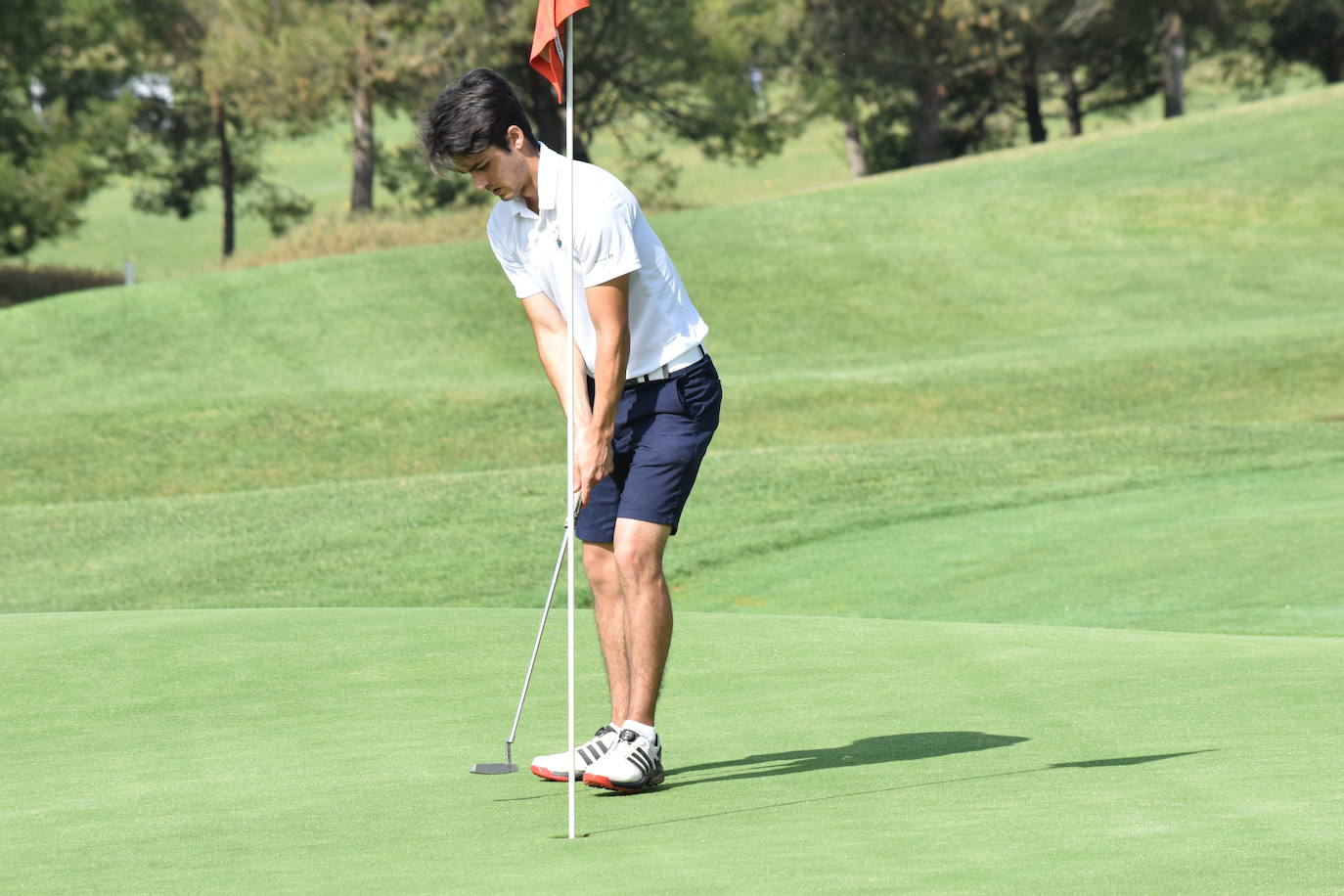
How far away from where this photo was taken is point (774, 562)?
12.4m

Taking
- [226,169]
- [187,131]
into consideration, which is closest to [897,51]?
[226,169]

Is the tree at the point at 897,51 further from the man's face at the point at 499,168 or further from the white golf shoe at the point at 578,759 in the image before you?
the white golf shoe at the point at 578,759

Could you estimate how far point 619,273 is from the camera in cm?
464

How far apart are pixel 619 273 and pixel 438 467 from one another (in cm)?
1488

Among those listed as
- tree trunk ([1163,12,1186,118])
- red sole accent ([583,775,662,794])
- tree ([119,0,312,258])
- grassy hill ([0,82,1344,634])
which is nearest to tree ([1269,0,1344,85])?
tree trunk ([1163,12,1186,118])

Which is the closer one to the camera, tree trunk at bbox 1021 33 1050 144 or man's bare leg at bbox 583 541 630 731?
man's bare leg at bbox 583 541 630 731

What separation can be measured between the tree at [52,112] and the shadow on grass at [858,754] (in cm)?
3385

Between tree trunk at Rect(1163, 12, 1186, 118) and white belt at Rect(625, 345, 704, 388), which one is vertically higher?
tree trunk at Rect(1163, 12, 1186, 118)

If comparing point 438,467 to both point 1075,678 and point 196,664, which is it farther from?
point 1075,678

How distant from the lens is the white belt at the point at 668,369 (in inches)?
193

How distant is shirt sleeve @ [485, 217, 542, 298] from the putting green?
1.33 metres

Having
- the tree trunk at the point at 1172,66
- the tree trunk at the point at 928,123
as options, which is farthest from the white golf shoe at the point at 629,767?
the tree trunk at the point at 1172,66

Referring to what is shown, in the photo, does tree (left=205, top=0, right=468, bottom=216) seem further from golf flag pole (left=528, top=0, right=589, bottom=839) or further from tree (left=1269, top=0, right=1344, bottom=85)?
golf flag pole (left=528, top=0, right=589, bottom=839)

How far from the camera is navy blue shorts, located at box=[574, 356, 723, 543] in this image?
4.86 m
